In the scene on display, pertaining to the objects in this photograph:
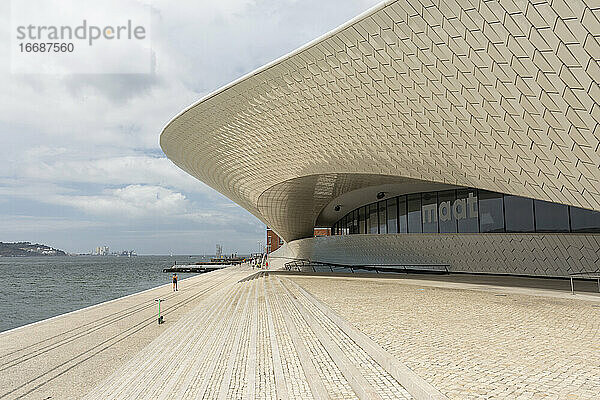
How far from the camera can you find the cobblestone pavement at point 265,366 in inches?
211

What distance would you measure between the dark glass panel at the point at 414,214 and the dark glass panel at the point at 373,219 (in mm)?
4742

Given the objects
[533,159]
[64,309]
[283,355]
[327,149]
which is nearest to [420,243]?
[327,149]

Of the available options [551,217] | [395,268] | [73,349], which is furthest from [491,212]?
[73,349]

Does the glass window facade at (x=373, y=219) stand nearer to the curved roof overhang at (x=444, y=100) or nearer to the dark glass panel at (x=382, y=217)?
the dark glass panel at (x=382, y=217)

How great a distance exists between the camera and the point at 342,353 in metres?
6.45

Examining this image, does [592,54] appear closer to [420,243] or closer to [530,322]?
[530,322]

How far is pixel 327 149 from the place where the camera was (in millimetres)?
20109

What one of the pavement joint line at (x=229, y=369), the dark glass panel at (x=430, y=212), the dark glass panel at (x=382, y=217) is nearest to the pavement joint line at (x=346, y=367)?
the pavement joint line at (x=229, y=369)

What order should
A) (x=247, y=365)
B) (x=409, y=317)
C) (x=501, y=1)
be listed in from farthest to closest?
(x=501, y=1) < (x=409, y=317) < (x=247, y=365)

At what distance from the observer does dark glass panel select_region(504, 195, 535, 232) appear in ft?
64.1

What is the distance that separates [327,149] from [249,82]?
4.74m

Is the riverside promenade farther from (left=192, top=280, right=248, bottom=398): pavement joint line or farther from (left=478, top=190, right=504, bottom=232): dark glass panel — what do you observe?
(left=478, top=190, right=504, bottom=232): dark glass panel

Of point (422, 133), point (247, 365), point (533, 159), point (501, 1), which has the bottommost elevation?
point (247, 365)

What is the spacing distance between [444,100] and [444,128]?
1.31 metres
